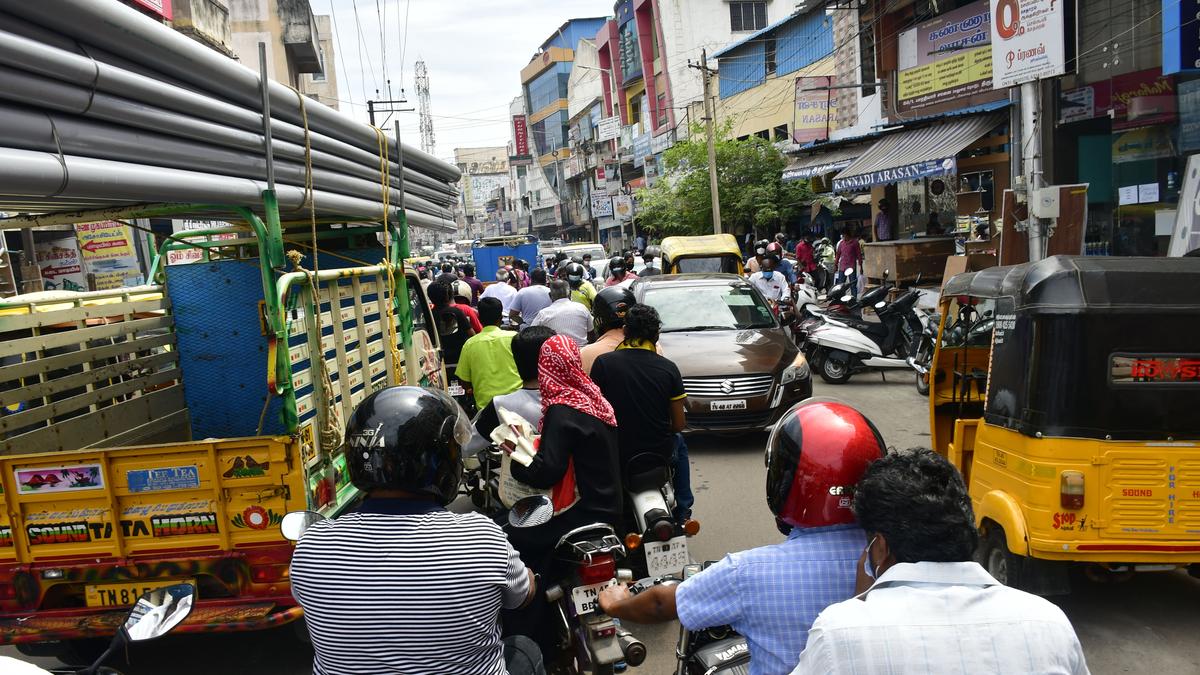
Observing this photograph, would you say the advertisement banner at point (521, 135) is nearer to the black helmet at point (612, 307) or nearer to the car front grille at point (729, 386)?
the car front grille at point (729, 386)

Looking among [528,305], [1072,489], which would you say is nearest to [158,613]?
[1072,489]

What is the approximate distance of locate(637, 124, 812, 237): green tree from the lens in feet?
94.1

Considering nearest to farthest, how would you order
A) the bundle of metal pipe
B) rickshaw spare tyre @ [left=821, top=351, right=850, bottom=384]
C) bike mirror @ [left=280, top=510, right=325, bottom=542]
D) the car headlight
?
bike mirror @ [left=280, top=510, right=325, bottom=542] → the bundle of metal pipe → the car headlight → rickshaw spare tyre @ [left=821, top=351, right=850, bottom=384]

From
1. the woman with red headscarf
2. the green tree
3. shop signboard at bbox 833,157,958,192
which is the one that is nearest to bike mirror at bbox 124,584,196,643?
the woman with red headscarf

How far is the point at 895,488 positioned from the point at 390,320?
510cm

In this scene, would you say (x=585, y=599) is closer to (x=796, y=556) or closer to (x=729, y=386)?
(x=796, y=556)

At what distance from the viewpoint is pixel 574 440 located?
4023 mm

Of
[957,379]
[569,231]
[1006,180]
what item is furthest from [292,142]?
[569,231]

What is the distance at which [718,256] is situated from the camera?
48.1 feet

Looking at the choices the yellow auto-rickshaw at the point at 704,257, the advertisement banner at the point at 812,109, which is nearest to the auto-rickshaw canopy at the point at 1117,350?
the yellow auto-rickshaw at the point at 704,257

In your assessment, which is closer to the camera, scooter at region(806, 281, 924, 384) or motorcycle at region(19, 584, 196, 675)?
motorcycle at region(19, 584, 196, 675)

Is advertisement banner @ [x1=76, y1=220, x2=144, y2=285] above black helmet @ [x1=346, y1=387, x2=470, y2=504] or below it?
above

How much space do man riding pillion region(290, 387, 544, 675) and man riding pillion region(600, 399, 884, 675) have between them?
0.52m

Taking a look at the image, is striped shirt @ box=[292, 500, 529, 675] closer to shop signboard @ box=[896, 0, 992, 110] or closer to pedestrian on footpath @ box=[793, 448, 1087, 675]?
pedestrian on footpath @ box=[793, 448, 1087, 675]
